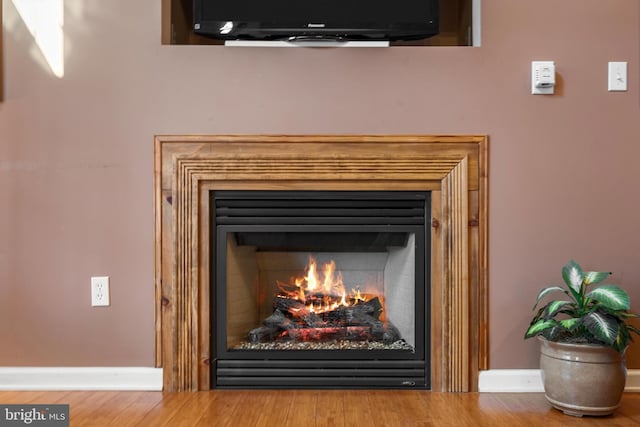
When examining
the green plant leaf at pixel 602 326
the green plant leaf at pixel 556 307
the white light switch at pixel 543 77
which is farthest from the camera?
the white light switch at pixel 543 77

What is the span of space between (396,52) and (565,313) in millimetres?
1228

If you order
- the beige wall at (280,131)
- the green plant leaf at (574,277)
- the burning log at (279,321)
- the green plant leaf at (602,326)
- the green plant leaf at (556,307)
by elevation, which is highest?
the beige wall at (280,131)

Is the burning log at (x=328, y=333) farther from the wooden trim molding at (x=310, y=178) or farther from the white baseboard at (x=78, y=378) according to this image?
the white baseboard at (x=78, y=378)

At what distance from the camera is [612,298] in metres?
2.04

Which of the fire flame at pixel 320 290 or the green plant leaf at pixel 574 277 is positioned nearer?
the green plant leaf at pixel 574 277

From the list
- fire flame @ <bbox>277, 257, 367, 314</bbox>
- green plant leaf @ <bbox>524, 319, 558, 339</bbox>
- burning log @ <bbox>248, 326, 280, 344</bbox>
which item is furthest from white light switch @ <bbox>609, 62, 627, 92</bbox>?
burning log @ <bbox>248, 326, 280, 344</bbox>

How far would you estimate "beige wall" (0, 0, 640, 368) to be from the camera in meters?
2.41

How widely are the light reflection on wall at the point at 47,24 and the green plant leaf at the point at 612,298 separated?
227cm

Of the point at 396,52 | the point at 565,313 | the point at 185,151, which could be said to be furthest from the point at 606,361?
the point at 185,151

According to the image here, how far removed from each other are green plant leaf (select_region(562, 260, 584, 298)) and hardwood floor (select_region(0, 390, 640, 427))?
1.51 ft

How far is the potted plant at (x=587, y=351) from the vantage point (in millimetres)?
2029

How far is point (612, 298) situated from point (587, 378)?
29 cm

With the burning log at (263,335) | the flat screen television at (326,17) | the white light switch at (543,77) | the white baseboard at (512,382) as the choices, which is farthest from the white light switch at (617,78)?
the burning log at (263,335)

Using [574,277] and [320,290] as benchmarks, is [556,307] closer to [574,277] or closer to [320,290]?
[574,277]
